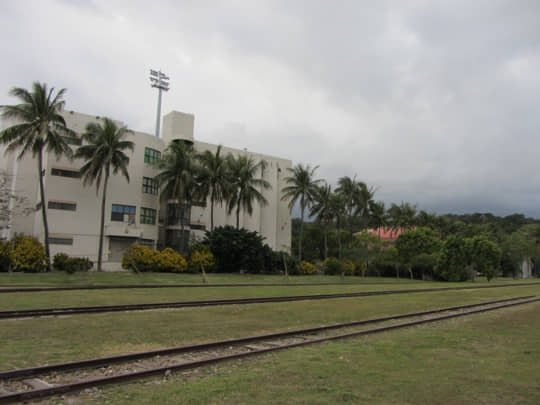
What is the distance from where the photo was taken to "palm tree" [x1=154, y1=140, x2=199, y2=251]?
47406mm

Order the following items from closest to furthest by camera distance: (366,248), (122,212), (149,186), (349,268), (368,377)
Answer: (368,377) < (122,212) < (149,186) < (366,248) < (349,268)

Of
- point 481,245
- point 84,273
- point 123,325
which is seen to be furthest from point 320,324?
point 481,245

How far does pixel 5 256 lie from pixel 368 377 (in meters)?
35.4

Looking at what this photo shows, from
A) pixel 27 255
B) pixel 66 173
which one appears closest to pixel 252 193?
pixel 66 173

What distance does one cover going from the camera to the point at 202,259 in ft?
152

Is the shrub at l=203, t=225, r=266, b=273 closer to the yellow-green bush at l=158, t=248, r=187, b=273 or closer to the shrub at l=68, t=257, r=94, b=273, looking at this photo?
the yellow-green bush at l=158, t=248, r=187, b=273

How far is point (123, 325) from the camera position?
1257 centimetres

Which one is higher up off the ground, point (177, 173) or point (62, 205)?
point (177, 173)

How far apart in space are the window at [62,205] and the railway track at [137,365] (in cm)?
3714

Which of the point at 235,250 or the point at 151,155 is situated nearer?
the point at 235,250

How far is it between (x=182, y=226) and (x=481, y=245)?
1529 inches

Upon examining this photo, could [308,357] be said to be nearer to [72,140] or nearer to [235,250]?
[72,140]

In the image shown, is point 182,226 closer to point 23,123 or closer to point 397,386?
point 23,123

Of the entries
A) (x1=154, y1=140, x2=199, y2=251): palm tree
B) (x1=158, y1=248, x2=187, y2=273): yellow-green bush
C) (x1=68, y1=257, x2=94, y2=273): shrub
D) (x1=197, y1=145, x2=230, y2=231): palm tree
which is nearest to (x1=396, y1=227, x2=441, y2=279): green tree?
(x1=197, y1=145, x2=230, y2=231): palm tree
